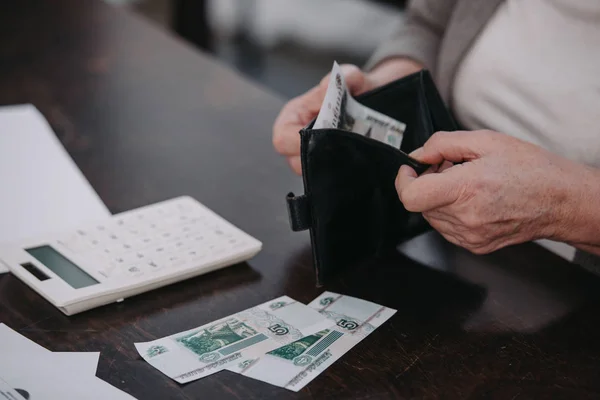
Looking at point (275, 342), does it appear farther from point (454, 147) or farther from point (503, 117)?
point (503, 117)

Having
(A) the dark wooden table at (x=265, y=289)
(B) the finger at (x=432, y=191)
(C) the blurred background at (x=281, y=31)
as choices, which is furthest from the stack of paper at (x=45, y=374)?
(C) the blurred background at (x=281, y=31)

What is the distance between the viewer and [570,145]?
1083 mm

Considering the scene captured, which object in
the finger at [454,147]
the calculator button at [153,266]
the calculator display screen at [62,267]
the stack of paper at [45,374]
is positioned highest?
the finger at [454,147]

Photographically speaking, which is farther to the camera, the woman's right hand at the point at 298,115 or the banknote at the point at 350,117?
the woman's right hand at the point at 298,115

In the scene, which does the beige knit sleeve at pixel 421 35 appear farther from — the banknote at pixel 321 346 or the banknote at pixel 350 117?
the banknote at pixel 321 346

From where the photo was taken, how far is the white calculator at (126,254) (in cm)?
86

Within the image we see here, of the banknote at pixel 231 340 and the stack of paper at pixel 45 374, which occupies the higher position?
the banknote at pixel 231 340

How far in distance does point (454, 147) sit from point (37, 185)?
63cm

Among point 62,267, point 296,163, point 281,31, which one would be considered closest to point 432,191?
point 296,163

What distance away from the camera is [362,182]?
0.90 m

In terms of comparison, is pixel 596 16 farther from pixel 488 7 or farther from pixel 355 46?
pixel 355 46

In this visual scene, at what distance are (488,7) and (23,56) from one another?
0.98 m

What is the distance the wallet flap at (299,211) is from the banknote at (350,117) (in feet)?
0.27

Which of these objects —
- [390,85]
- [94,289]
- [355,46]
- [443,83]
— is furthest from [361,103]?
[355,46]
